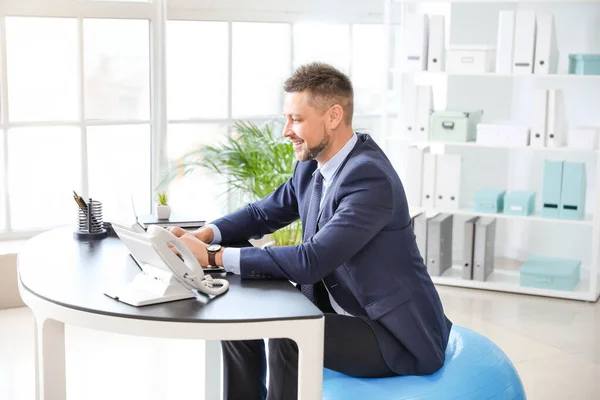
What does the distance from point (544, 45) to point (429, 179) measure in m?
0.99

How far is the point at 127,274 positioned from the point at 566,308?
3.03 m

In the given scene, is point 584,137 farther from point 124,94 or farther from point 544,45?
point 124,94

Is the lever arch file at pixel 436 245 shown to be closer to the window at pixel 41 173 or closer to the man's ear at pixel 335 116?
the window at pixel 41 173

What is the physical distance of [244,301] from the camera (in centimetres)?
219

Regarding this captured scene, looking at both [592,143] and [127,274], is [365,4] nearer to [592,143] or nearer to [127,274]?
[592,143]

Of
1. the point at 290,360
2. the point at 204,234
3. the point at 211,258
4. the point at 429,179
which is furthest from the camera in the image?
the point at 429,179

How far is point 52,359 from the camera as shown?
2.49m


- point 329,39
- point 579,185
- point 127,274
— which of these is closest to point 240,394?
point 127,274

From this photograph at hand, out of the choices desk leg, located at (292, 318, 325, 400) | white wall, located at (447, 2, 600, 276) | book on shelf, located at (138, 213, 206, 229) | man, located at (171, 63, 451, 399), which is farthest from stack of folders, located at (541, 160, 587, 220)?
desk leg, located at (292, 318, 325, 400)

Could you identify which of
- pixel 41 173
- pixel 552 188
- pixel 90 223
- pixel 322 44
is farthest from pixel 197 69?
pixel 90 223

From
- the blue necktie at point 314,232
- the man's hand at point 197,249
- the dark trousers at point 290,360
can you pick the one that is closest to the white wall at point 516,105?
the blue necktie at point 314,232

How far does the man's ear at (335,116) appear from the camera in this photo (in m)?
2.63

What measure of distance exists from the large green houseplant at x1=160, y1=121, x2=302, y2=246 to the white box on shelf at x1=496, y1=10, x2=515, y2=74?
4.21ft

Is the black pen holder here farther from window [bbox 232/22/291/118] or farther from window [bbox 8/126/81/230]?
window [bbox 232/22/291/118]
